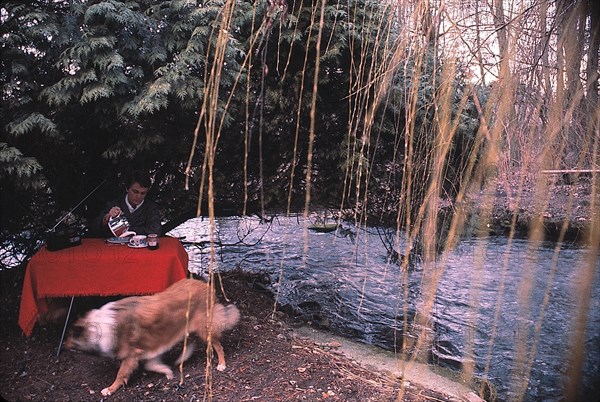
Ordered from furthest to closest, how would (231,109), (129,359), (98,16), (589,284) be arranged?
(231,109) → (98,16) → (129,359) → (589,284)

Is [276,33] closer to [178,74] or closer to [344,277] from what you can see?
[178,74]

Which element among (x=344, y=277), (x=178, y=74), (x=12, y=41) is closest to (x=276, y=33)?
(x=178, y=74)

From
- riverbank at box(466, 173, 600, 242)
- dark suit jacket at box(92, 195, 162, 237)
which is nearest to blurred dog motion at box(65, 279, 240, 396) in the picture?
dark suit jacket at box(92, 195, 162, 237)

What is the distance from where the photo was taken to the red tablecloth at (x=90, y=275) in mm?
2617

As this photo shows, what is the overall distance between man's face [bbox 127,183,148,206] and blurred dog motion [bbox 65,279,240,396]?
786mm

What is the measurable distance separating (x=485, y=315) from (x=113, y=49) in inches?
148

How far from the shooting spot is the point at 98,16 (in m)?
2.67

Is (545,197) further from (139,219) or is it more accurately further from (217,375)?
(139,219)

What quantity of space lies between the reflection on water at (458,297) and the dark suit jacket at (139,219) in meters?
0.99

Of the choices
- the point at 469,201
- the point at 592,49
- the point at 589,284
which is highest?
the point at 592,49

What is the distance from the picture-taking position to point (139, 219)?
10.4ft

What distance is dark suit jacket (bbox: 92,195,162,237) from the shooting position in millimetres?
3156

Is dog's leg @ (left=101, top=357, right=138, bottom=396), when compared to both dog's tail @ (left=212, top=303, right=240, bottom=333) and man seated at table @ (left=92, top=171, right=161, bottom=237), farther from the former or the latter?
man seated at table @ (left=92, top=171, right=161, bottom=237)

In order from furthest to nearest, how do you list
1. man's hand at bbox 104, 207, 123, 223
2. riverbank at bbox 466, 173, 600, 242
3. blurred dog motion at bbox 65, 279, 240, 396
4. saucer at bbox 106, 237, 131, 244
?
man's hand at bbox 104, 207, 123, 223 → saucer at bbox 106, 237, 131, 244 → blurred dog motion at bbox 65, 279, 240, 396 → riverbank at bbox 466, 173, 600, 242
